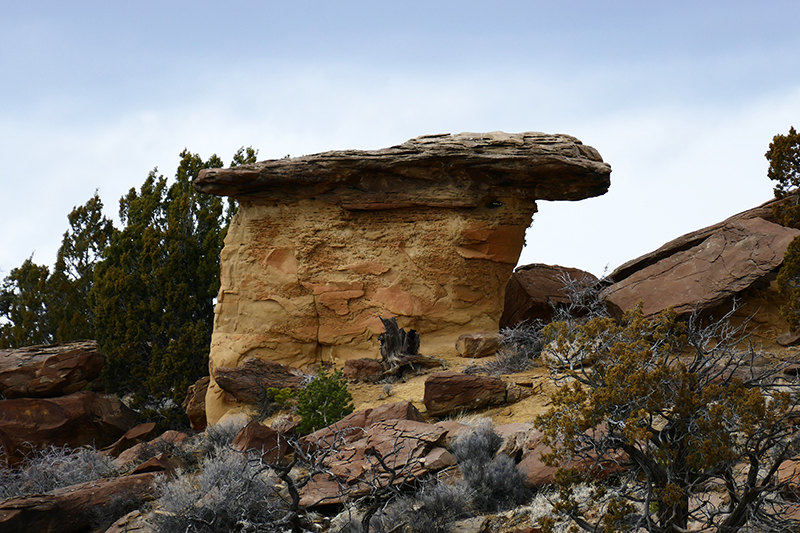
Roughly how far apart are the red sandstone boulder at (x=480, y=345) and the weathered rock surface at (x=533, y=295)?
7.72ft

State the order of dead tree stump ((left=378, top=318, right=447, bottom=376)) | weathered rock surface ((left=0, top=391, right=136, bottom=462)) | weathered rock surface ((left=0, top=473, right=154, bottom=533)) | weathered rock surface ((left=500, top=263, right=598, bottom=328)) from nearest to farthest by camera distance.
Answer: weathered rock surface ((left=0, top=473, right=154, bottom=533)), dead tree stump ((left=378, top=318, right=447, bottom=376)), weathered rock surface ((left=0, top=391, right=136, bottom=462)), weathered rock surface ((left=500, top=263, right=598, bottom=328))

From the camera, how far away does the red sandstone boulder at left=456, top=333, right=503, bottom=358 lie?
12.3 metres

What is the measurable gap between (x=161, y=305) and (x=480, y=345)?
10.0 metres

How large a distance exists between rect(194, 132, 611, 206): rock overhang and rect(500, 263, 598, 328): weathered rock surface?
289 cm

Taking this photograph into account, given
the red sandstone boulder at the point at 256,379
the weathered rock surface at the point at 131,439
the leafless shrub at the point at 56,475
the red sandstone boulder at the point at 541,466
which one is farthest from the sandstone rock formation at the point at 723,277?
the weathered rock surface at the point at 131,439

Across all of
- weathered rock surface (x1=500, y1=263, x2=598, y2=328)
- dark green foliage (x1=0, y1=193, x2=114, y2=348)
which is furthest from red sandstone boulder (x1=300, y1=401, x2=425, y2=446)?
dark green foliage (x1=0, y1=193, x2=114, y2=348)

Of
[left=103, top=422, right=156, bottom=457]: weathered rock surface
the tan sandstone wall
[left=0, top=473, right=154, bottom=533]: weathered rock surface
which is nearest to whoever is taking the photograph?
[left=0, top=473, right=154, bottom=533]: weathered rock surface

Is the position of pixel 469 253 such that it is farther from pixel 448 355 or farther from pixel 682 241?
pixel 682 241

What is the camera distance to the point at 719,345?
19.6ft

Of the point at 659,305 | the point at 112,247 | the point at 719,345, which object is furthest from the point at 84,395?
the point at 719,345

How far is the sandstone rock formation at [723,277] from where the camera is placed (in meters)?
10.9

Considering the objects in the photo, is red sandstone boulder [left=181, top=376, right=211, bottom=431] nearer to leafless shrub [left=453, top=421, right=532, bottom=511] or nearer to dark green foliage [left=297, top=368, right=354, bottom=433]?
dark green foliage [left=297, top=368, right=354, bottom=433]

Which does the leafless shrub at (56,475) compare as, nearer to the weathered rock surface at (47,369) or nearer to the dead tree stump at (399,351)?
the dead tree stump at (399,351)

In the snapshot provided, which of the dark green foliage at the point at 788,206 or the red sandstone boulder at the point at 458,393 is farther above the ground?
the dark green foliage at the point at 788,206
